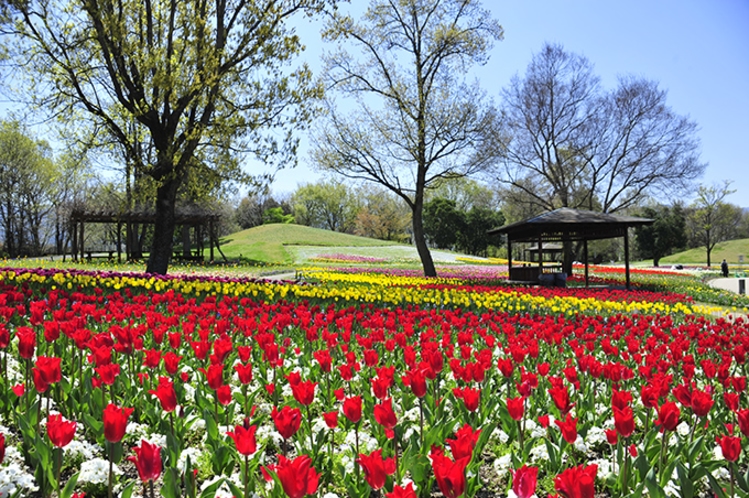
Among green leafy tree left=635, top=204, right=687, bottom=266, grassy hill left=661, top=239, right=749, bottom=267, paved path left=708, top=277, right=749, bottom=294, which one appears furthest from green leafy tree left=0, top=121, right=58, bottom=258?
grassy hill left=661, top=239, right=749, bottom=267

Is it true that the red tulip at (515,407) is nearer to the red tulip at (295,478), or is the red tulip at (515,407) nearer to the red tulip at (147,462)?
the red tulip at (295,478)

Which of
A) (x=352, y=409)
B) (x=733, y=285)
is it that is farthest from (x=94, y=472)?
(x=733, y=285)

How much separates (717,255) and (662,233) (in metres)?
7.13

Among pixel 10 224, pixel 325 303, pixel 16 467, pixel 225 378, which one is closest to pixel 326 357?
pixel 225 378

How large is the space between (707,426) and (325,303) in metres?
5.02

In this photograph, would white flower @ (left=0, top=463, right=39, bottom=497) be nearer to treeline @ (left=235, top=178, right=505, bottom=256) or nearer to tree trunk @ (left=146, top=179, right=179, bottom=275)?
tree trunk @ (left=146, top=179, right=179, bottom=275)

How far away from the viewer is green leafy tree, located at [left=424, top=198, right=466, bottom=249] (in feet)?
213

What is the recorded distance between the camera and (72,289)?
300 inches

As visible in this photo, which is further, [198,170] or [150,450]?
[198,170]

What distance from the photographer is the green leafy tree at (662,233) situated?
63.0 metres

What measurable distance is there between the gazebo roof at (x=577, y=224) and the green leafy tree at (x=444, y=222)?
45083 mm

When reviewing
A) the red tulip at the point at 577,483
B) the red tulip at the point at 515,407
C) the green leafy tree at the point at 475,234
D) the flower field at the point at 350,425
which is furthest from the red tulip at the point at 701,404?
the green leafy tree at the point at 475,234

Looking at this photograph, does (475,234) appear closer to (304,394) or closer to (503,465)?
(503,465)

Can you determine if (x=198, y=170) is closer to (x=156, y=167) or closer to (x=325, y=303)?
(x=156, y=167)
